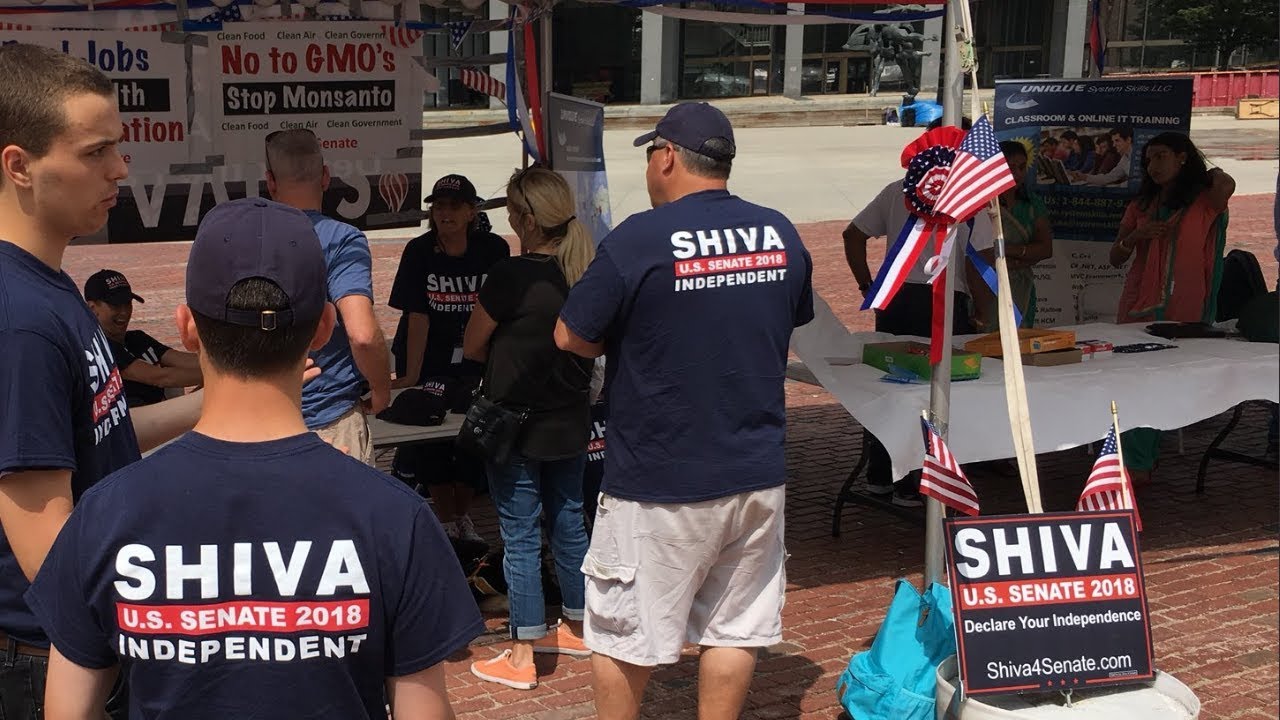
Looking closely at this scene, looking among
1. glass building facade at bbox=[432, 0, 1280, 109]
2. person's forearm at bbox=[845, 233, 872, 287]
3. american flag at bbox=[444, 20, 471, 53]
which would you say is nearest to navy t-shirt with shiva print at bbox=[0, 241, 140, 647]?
american flag at bbox=[444, 20, 471, 53]

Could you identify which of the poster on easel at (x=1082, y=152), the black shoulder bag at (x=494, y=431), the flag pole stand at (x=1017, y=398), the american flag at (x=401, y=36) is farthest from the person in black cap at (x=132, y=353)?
the poster on easel at (x=1082, y=152)

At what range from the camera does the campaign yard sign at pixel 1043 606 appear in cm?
374

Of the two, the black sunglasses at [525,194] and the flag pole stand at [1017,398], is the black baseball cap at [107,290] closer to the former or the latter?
the black sunglasses at [525,194]

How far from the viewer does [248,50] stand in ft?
21.5

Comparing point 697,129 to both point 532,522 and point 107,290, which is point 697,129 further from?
point 107,290

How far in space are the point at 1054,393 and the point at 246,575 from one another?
4594mm

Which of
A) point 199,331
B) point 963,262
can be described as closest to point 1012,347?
point 199,331

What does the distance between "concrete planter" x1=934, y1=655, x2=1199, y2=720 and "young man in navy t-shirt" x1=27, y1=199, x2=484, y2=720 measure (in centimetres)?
226

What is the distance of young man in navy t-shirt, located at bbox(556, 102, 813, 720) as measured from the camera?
371 cm

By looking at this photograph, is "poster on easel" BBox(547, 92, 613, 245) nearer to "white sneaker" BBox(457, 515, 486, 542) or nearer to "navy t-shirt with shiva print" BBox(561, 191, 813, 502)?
"white sneaker" BBox(457, 515, 486, 542)

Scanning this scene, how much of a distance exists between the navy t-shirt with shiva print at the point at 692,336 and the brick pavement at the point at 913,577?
132cm

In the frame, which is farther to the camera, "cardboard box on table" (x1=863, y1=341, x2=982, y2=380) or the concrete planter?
"cardboard box on table" (x1=863, y1=341, x2=982, y2=380)

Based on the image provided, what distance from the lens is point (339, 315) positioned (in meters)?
4.18

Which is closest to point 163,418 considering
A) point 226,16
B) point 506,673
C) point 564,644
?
point 506,673
